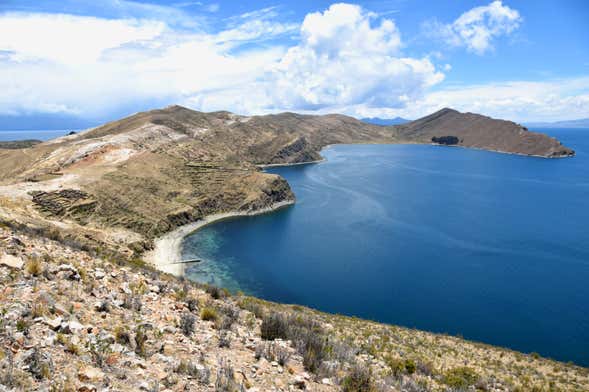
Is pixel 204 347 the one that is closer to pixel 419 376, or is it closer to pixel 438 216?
pixel 419 376

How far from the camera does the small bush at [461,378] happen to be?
1780 centimetres

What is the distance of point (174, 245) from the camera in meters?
72.8

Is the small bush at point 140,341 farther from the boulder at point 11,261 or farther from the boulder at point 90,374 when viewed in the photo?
the boulder at point 11,261

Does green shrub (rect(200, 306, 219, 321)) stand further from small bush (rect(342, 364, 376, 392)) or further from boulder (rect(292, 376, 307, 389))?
small bush (rect(342, 364, 376, 392))

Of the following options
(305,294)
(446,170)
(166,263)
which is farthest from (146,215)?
(446,170)

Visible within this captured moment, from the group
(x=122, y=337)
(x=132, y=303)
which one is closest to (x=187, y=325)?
(x=132, y=303)

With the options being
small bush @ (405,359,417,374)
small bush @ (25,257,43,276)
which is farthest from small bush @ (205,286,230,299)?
small bush @ (405,359,417,374)

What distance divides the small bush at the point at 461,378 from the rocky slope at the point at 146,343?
10cm

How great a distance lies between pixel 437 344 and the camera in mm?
29203

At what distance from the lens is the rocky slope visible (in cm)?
855

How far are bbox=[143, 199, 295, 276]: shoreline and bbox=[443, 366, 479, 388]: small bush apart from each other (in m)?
42.3

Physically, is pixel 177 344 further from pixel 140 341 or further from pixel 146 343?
pixel 140 341

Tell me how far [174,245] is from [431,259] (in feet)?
168

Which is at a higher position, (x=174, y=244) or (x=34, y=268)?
(x=34, y=268)
